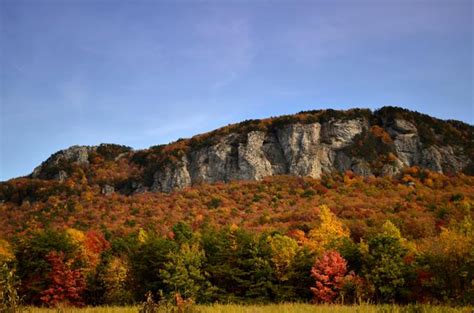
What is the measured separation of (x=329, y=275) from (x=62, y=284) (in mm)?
22945

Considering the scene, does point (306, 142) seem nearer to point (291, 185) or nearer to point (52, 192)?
point (291, 185)

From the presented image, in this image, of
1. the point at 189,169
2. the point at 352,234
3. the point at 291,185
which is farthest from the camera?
the point at 189,169

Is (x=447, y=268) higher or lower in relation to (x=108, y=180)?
lower

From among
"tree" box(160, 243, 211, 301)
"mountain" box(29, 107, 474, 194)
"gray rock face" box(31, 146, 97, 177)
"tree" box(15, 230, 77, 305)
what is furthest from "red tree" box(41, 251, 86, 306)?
"gray rock face" box(31, 146, 97, 177)

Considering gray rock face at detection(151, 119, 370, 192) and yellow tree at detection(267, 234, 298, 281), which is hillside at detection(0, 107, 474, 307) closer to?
yellow tree at detection(267, 234, 298, 281)

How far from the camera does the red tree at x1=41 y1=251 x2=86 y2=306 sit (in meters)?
35.2

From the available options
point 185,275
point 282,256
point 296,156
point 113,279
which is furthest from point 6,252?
point 296,156

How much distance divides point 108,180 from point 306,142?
53.7 m

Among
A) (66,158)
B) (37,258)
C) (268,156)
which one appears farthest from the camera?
(66,158)

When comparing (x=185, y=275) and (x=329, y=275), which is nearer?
(x=329, y=275)

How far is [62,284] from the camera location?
36094mm

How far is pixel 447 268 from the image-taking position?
25578 mm

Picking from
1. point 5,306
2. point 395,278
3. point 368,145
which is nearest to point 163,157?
point 368,145

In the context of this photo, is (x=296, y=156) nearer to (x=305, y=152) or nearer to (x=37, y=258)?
(x=305, y=152)
